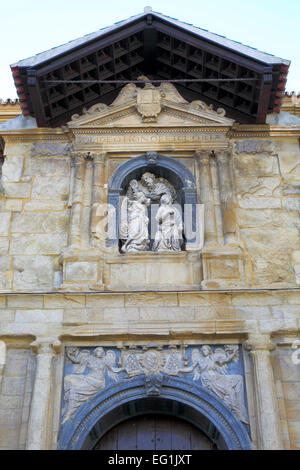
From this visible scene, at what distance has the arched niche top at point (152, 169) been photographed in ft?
34.2

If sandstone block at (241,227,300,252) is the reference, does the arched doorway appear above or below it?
below

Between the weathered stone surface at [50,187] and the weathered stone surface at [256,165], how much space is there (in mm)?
3108

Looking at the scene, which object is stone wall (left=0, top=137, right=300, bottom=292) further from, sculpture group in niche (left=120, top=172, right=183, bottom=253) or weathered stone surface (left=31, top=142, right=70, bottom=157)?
sculpture group in niche (left=120, top=172, right=183, bottom=253)

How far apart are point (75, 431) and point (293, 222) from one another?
16.1ft

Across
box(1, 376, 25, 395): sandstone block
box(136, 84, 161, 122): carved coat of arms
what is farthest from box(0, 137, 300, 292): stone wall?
box(1, 376, 25, 395): sandstone block

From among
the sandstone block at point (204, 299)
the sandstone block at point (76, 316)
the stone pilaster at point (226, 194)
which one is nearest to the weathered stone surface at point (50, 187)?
the sandstone block at point (76, 316)

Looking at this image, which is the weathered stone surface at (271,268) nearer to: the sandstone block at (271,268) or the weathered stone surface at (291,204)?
the sandstone block at (271,268)

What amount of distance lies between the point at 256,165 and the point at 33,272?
4399 mm

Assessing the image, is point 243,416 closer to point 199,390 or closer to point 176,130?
point 199,390

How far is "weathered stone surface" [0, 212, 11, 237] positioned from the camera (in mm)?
9906

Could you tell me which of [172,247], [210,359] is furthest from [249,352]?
[172,247]

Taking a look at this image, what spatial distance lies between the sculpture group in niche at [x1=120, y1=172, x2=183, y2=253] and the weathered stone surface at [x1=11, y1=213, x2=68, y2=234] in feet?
3.42

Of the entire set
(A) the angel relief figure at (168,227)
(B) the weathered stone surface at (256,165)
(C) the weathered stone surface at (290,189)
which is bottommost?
(A) the angel relief figure at (168,227)

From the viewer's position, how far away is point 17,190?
10.4 meters
